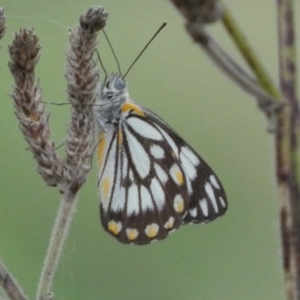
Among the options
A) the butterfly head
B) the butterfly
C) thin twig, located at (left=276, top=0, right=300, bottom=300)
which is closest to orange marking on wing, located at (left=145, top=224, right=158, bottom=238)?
the butterfly

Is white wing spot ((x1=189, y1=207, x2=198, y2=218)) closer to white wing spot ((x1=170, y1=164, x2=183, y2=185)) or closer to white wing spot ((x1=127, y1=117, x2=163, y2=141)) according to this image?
white wing spot ((x1=170, y1=164, x2=183, y2=185))

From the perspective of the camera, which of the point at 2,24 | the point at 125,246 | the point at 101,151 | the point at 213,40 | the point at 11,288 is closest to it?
the point at 213,40

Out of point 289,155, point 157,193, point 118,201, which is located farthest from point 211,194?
point 289,155

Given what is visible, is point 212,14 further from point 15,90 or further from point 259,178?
point 259,178

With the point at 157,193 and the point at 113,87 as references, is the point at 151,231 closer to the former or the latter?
the point at 157,193

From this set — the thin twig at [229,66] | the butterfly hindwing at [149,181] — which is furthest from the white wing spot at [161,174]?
the thin twig at [229,66]

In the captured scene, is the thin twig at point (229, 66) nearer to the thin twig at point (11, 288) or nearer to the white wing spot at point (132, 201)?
the thin twig at point (11, 288)

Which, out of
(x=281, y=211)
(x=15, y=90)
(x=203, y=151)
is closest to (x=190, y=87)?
(x=203, y=151)
